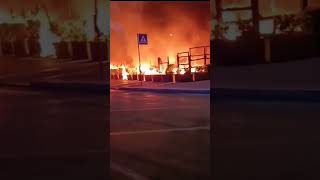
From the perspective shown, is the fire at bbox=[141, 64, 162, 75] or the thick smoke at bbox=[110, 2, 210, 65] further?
the thick smoke at bbox=[110, 2, 210, 65]

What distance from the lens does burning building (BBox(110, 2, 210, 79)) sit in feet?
105

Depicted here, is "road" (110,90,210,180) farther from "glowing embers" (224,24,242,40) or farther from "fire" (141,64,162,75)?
"fire" (141,64,162,75)

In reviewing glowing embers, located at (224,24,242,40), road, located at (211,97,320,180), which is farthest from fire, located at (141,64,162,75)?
road, located at (211,97,320,180)

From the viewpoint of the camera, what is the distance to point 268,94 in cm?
1667

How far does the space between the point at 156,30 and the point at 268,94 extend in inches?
669

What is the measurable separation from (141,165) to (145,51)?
26.9m

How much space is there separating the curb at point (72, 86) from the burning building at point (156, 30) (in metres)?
7.76

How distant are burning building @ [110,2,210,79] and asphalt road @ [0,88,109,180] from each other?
59.4 ft

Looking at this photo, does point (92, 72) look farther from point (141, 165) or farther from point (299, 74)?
point (141, 165)

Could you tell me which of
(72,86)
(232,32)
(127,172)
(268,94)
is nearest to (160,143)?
(127,172)

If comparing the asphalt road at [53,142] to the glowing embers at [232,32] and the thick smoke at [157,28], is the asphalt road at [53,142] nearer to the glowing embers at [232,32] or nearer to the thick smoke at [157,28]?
the glowing embers at [232,32]

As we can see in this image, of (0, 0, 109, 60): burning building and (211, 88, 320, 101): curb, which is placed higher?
(0, 0, 109, 60): burning building

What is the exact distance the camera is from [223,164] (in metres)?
6.29

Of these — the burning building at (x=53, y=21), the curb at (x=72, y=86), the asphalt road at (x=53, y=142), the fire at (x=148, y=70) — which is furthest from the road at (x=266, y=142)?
the burning building at (x=53, y=21)
